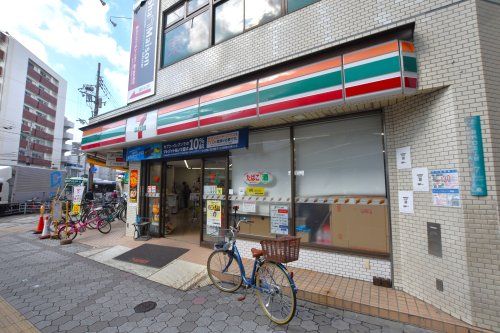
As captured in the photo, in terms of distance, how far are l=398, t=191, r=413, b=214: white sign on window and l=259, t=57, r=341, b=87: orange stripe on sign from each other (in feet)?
8.71

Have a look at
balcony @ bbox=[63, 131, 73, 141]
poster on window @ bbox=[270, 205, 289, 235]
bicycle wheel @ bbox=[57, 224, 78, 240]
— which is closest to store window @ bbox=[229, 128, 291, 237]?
poster on window @ bbox=[270, 205, 289, 235]

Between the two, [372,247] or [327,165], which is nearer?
[372,247]

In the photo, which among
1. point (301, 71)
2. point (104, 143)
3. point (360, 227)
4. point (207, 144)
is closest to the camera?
point (301, 71)

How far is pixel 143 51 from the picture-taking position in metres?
Result: 9.34

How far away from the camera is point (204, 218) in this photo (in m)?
7.41

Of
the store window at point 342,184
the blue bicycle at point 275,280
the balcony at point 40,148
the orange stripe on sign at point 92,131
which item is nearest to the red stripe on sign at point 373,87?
the store window at point 342,184

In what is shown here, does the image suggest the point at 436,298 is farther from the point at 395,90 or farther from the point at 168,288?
the point at 168,288

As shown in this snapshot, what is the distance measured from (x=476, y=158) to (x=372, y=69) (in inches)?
79.6

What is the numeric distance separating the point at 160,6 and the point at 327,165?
28.8 feet

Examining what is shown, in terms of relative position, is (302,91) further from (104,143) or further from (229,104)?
(104,143)

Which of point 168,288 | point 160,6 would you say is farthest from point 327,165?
point 160,6

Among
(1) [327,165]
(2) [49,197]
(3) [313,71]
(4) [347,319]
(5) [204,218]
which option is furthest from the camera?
(2) [49,197]

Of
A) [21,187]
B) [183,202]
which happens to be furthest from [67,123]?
[183,202]

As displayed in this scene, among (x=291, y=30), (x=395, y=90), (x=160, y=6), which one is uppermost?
(x=160, y=6)
